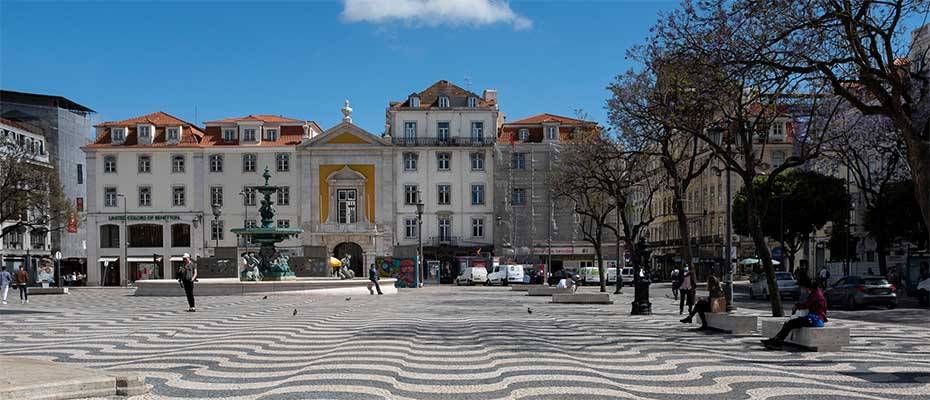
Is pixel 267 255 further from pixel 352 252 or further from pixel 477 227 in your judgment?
pixel 477 227

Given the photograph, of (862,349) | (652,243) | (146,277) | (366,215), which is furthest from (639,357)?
(652,243)

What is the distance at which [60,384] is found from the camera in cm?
944

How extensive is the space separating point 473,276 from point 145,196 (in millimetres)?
25887

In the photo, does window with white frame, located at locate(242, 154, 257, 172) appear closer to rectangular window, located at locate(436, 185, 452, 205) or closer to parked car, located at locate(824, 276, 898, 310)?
rectangular window, located at locate(436, 185, 452, 205)

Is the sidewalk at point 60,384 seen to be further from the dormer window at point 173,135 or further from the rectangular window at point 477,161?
the dormer window at point 173,135

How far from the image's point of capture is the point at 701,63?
1834cm

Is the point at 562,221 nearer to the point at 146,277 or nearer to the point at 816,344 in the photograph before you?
the point at 146,277

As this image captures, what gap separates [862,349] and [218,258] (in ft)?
131

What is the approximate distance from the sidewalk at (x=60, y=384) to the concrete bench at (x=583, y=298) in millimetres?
23706

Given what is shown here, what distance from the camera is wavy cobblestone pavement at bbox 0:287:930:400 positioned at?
1059 centimetres

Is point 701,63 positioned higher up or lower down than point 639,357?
higher up

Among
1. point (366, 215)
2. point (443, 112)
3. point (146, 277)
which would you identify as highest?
point (443, 112)

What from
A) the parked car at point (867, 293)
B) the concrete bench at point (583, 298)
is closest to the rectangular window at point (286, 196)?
the concrete bench at point (583, 298)

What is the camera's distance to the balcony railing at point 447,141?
70688mm
